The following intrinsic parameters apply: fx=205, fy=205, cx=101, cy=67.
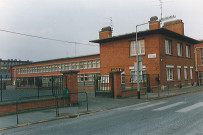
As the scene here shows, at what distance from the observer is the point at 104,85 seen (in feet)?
65.0

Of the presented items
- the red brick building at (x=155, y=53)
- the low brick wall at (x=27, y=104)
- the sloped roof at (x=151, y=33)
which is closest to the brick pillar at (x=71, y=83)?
the low brick wall at (x=27, y=104)

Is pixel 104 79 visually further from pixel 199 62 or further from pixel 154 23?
pixel 199 62

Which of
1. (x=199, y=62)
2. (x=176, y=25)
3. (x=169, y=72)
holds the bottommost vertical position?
(x=169, y=72)

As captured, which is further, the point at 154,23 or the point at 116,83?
the point at 154,23

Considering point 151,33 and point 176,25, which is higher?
point 176,25

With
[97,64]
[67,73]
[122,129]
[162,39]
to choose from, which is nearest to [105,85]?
[67,73]

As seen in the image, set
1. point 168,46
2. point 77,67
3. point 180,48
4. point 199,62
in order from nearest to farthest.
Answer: point 168,46, point 180,48, point 199,62, point 77,67

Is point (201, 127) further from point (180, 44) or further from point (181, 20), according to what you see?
point (181, 20)

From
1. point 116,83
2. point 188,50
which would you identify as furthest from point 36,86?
point 188,50

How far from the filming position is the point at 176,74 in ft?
94.4

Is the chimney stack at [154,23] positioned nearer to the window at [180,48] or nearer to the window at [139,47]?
the window at [139,47]

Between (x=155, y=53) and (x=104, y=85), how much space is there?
9152 mm

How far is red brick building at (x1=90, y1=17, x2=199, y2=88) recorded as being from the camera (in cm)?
2544

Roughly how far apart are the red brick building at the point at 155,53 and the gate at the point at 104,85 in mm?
7307
